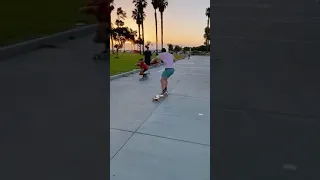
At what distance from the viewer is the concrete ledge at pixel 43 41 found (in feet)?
4.52

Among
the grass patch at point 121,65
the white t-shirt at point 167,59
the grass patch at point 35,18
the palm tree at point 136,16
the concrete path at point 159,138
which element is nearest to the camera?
the grass patch at point 35,18

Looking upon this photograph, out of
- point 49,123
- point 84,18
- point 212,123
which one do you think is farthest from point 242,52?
point 49,123

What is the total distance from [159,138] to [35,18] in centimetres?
327

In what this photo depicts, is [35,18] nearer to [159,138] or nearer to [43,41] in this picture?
[43,41]

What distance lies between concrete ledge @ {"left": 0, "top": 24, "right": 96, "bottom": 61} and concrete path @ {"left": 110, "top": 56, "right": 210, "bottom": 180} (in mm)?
1904

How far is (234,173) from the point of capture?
111 inches

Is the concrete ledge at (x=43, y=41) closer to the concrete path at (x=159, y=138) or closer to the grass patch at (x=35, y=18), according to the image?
the grass patch at (x=35, y=18)

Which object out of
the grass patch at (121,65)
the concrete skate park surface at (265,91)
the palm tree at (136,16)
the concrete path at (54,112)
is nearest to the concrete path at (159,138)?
the concrete skate park surface at (265,91)

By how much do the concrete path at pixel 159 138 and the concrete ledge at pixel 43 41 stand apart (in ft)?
6.25

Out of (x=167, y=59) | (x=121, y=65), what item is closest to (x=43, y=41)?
(x=167, y=59)

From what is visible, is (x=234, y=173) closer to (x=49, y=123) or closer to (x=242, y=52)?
(x=242, y=52)

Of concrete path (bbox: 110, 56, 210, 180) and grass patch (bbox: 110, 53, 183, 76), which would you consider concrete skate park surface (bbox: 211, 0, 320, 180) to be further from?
grass patch (bbox: 110, 53, 183, 76)

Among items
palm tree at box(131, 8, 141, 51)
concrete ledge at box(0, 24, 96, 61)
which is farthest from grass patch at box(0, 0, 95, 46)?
palm tree at box(131, 8, 141, 51)

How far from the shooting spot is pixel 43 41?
155 centimetres
